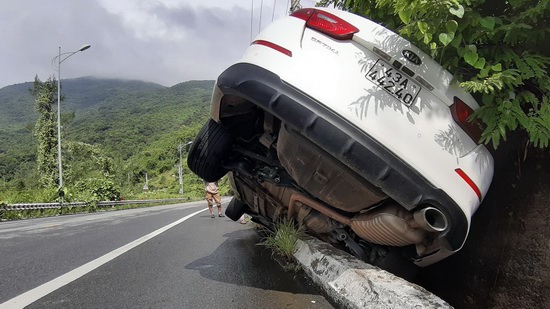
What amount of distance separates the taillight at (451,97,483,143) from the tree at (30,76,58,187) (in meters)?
34.9

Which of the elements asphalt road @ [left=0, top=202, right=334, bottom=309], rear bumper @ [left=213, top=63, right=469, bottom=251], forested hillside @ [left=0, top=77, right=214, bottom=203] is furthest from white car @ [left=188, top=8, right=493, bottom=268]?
forested hillside @ [left=0, top=77, right=214, bottom=203]

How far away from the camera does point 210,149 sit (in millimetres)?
3135

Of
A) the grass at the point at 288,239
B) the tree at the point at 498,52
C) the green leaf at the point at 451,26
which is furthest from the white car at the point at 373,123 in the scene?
the grass at the point at 288,239

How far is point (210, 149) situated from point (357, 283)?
5.11 ft

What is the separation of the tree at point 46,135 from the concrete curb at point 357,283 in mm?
33700

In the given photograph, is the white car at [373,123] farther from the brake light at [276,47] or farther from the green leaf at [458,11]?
the green leaf at [458,11]

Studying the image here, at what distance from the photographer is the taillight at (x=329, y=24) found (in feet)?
7.38

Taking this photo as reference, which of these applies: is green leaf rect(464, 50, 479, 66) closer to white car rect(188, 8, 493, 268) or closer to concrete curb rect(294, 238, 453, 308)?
white car rect(188, 8, 493, 268)

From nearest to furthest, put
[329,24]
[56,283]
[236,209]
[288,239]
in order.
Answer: [329,24] → [56,283] → [288,239] → [236,209]

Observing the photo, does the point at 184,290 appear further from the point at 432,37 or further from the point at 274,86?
the point at 432,37

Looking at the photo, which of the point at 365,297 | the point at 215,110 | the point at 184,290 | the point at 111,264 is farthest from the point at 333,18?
the point at 111,264

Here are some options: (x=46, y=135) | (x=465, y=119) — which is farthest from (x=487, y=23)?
(x=46, y=135)

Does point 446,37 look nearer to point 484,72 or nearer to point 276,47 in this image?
point 484,72

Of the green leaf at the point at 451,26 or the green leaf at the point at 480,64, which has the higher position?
the green leaf at the point at 451,26
